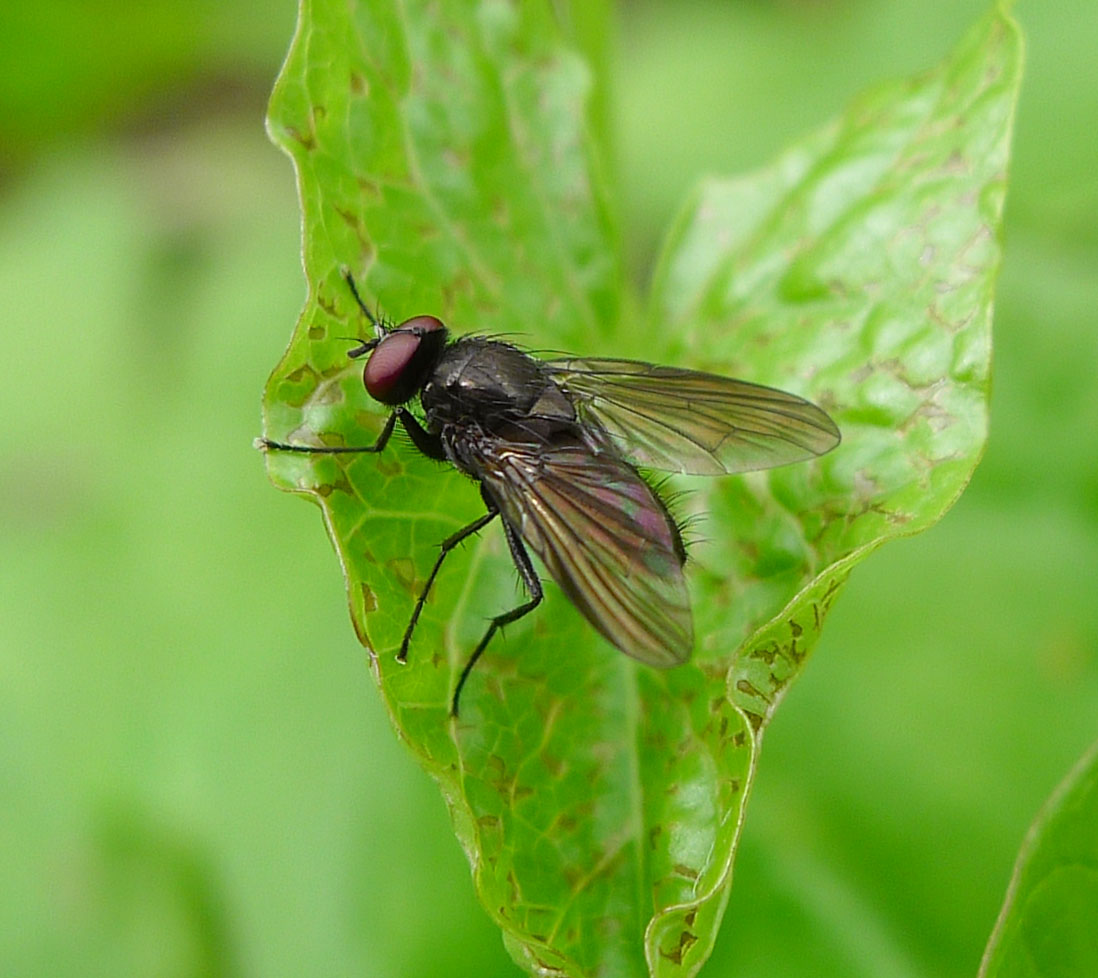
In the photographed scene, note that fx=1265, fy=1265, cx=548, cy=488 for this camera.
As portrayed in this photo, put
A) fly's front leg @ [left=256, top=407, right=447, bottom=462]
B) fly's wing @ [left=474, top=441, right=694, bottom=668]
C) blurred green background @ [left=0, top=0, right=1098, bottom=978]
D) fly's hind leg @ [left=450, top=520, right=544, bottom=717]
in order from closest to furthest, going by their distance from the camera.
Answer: fly's wing @ [left=474, top=441, right=694, bottom=668] → fly's front leg @ [left=256, top=407, right=447, bottom=462] → fly's hind leg @ [left=450, top=520, right=544, bottom=717] → blurred green background @ [left=0, top=0, right=1098, bottom=978]

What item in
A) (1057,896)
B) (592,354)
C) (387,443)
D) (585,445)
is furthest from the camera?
(592,354)

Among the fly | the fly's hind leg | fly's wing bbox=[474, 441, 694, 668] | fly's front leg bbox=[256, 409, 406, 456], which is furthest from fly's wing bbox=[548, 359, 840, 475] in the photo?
fly's front leg bbox=[256, 409, 406, 456]

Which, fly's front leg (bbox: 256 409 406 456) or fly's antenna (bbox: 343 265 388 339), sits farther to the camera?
fly's antenna (bbox: 343 265 388 339)

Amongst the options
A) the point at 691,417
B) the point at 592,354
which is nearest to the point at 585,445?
the point at 691,417

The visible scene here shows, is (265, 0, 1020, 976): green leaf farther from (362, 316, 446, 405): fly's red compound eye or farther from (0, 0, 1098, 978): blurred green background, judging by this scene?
(0, 0, 1098, 978): blurred green background

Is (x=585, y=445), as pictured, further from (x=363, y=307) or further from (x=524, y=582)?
(x=363, y=307)

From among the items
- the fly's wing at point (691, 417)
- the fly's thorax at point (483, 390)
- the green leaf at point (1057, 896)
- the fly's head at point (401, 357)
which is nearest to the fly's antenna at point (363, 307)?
the fly's head at point (401, 357)

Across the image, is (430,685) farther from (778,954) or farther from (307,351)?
(778,954)
